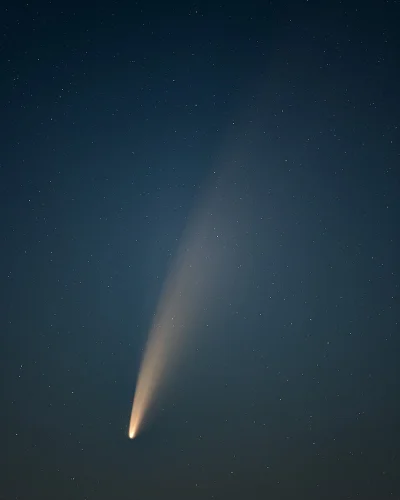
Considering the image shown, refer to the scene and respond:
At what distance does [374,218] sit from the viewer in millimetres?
1280

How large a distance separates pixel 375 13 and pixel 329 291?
66 cm

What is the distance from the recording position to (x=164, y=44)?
126 cm

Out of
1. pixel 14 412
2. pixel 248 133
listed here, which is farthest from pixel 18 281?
pixel 248 133

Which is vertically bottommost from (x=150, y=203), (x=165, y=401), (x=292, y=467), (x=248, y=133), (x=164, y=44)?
(x=292, y=467)

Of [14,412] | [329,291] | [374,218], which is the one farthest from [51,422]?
[374,218]

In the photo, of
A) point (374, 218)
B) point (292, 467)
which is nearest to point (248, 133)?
point (374, 218)

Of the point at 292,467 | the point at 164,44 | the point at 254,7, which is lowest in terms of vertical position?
the point at 292,467

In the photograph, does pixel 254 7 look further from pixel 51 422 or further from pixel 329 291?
pixel 51 422

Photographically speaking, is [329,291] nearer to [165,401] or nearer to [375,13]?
[165,401]

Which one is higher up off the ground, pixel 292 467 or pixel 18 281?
pixel 18 281

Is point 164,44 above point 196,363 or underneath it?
above

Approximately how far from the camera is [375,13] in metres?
1.28

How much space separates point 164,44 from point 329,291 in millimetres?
685

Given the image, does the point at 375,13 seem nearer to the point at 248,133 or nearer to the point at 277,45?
the point at 277,45
